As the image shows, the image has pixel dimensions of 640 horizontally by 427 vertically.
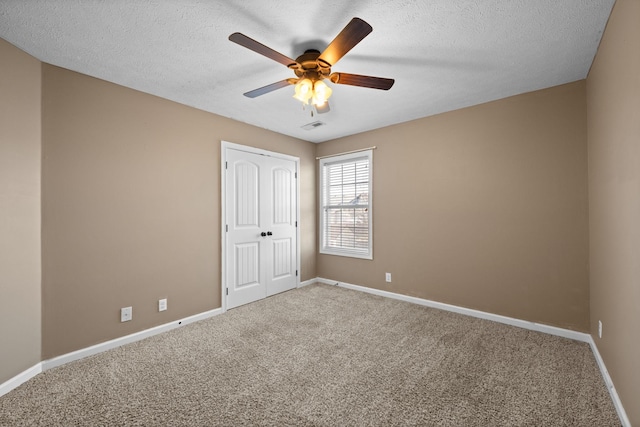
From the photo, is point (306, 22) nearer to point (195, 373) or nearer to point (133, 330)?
point (195, 373)

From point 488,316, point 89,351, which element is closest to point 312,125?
point 488,316

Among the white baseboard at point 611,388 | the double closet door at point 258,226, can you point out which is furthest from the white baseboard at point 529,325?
the double closet door at point 258,226

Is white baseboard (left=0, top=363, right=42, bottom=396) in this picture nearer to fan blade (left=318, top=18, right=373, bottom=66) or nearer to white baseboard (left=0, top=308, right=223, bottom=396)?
white baseboard (left=0, top=308, right=223, bottom=396)

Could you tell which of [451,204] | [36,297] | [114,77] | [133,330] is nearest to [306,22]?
[114,77]

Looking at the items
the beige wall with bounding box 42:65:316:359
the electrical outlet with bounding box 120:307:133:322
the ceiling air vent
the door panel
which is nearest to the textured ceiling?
the beige wall with bounding box 42:65:316:359

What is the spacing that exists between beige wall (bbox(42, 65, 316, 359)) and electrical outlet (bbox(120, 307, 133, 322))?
0.04m

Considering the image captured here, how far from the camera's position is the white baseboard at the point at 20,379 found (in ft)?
6.41

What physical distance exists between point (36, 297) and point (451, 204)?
4.13m

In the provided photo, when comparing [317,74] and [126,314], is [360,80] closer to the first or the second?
[317,74]

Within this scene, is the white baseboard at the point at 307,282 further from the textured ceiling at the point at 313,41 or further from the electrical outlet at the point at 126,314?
the textured ceiling at the point at 313,41

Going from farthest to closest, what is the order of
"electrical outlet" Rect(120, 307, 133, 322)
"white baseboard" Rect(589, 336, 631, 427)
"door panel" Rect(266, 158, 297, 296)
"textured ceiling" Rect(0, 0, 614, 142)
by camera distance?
"door panel" Rect(266, 158, 297, 296) → "electrical outlet" Rect(120, 307, 133, 322) → "textured ceiling" Rect(0, 0, 614, 142) → "white baseboard" Rect(589, 336, 631, 427)

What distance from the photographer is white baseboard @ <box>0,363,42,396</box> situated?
1.95 metres

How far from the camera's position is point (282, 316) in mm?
3369

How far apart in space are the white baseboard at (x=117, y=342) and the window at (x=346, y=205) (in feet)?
7.19
